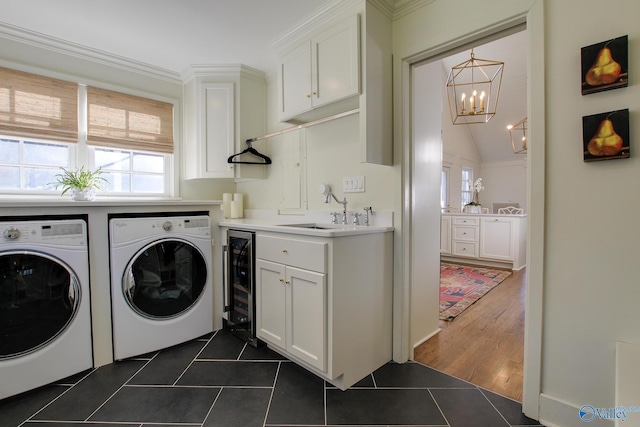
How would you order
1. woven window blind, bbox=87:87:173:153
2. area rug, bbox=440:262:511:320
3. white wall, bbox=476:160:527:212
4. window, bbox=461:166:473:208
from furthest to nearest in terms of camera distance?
white wall, bbox=476:160:527:212 → window, bbox=461:166:473:208 → area rug, bbox=440:262:511:320 → woven window blind, bbox=87:87:173:153

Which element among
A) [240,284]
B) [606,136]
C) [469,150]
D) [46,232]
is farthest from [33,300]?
[469,150]

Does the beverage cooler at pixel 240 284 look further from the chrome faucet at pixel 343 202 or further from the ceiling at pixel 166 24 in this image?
the ceiling at pixel 166 24

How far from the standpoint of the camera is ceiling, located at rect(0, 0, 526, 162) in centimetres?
195

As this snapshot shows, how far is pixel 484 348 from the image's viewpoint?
209 cm

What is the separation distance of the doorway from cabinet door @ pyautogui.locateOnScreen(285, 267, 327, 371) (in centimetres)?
80

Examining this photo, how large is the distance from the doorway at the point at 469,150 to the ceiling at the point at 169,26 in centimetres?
Answer: 72

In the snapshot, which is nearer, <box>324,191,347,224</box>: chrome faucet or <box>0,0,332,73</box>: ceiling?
<box>0,0,332,73</box>: ceiling

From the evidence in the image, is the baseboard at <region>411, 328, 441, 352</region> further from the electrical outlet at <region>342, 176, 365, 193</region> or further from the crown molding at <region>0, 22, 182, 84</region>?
the crown molding at <region>0, 22, 182, 84</region>

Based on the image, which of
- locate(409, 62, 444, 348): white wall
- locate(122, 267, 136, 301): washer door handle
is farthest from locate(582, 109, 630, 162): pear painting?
locate(122, 267, 136, 301): washer door handle

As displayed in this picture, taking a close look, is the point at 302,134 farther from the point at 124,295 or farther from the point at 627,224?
the point at 627,224

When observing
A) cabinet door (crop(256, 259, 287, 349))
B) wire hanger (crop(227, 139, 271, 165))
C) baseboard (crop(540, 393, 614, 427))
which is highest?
wire hanger (crop(227, 139, 271, 165))

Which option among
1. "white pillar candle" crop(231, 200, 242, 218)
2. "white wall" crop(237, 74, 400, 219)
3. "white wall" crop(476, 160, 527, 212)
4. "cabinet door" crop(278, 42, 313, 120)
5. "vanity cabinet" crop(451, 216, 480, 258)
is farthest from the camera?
"white wall" crop(476, 160, 527, 212)

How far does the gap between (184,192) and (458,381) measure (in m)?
2.90

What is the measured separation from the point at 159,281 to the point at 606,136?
2.60 metres
